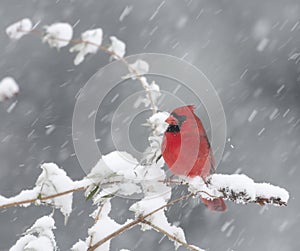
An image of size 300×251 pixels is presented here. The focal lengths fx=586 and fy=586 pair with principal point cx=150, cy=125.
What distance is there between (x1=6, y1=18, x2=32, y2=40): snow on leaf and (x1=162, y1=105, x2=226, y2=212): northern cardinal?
389 mm

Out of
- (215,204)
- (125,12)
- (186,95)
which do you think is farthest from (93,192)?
(125,12)

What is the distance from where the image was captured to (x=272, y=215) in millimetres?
6410

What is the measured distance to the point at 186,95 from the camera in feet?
18.1

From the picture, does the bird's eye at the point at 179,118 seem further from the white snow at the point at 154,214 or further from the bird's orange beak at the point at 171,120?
the white snow at the point at 154,214

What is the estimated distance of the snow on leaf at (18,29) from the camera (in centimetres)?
73

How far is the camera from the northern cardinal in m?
1.14

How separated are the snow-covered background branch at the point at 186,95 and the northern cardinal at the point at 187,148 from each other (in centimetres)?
422

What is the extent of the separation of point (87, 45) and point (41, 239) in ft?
0.96

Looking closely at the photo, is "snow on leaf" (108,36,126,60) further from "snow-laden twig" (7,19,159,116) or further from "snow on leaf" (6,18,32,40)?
"snow on leaf" (6,18,32,40)

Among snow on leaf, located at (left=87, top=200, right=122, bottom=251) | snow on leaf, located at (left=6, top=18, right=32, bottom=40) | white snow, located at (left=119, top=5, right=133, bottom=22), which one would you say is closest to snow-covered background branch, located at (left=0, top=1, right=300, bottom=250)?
white snow, located at (left=119, top=5, right=133, bottom=22)

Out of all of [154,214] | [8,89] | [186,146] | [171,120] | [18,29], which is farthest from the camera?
[186,146]

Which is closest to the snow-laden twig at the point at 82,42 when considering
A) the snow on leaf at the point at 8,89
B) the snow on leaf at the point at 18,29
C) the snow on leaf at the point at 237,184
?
the snow on leaf at the point at 18,29

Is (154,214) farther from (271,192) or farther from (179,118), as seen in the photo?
(179,118)

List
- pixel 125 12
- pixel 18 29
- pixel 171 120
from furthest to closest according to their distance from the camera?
pixel 125 12, pixel 171 120, pixel 18 29
